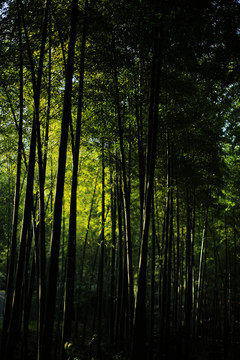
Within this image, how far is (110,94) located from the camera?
428cm

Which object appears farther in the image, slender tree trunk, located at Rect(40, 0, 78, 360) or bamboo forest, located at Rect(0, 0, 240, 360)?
bamboo forest, located at Rect(0, 0, 240, 360)

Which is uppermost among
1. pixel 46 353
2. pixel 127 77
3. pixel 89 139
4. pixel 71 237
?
pixel 127 77

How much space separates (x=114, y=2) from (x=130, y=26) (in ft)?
1.06

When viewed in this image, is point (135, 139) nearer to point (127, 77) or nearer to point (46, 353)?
point (127, 77)

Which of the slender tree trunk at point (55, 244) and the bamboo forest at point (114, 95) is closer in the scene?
the slender tree trunk at point (55, 244)

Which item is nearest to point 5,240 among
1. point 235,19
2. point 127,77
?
point 127,77

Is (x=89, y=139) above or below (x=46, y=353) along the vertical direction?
above

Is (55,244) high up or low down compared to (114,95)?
down

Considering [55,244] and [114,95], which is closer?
[55,244]

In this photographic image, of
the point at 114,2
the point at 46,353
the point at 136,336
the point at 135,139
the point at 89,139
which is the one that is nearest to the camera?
the point at 46,353

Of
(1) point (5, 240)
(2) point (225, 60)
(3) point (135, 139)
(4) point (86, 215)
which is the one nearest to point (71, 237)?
(3) point (135, 139)

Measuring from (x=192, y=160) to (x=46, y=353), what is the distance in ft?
13.9

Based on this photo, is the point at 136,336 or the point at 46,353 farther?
the point at 136,336

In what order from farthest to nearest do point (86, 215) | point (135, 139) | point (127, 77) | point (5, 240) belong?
point (5, 240), point (86, 215), point (135, 139), point (127, 77)
